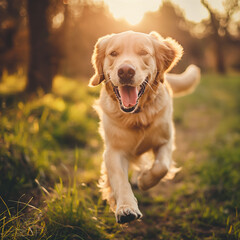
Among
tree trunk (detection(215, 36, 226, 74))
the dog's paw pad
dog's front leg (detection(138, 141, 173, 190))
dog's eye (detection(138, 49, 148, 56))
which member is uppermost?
tree trunk (detection(215, 36, 226, 74))

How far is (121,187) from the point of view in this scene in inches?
91.6

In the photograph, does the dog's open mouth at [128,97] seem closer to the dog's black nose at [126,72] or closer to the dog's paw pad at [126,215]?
the dog's black nose at [126,72]

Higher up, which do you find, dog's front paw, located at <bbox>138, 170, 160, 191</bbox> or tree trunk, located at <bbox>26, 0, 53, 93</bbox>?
tree trunk, located at <bbox>26, 0, 53, 93</bbox>

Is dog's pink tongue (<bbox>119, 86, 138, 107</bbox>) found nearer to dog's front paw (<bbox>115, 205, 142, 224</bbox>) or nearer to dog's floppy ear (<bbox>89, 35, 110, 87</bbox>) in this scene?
dog's floppy ear (<bbox>89, 35, 110, 87</bbox>)

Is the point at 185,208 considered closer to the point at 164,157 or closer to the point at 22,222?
the point at 164,157

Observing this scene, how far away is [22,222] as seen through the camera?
2033 mm

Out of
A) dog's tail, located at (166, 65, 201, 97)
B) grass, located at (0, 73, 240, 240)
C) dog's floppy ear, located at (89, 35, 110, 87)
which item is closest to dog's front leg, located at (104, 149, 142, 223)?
grass, located at (0, 73, 240, 240)

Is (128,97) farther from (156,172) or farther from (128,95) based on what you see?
(156,172)

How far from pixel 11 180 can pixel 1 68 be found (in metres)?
5.00

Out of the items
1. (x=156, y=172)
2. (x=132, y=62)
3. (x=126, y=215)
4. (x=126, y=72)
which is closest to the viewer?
(x=126, y=215)

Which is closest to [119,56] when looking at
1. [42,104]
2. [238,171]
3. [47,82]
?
[238,171]

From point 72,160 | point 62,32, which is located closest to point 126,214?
point 72,160

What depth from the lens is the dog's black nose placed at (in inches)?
88.9

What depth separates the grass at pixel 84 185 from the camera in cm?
223
